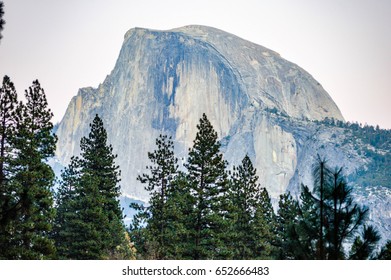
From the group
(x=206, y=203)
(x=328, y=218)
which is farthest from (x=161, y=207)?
(x=328, y=218)

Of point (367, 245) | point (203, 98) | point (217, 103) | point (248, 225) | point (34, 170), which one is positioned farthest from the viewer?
point (217, 103)

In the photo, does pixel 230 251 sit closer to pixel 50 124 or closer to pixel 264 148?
pixel 50 124

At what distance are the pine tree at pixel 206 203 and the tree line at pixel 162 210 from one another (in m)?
0.04

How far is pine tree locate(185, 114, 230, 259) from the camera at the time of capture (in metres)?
25.5

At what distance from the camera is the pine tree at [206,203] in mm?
25484

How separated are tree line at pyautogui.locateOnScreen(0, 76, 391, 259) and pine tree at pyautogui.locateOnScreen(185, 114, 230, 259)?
42 millimetres

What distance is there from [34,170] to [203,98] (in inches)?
2506

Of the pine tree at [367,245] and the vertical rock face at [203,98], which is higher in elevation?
the vertical rock face at [203,98]

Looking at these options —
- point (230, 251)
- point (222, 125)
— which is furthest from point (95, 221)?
point (222, 125)

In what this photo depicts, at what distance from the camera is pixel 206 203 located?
26047 mm

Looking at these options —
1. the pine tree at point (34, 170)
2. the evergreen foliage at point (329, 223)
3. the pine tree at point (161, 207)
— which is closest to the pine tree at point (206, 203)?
the pine tree at point (161, 207)

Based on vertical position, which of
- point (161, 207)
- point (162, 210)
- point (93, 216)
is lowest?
point (93, 216)

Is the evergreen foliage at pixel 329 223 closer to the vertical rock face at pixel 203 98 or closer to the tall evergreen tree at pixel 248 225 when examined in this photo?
the tall evergreen tree at pixel 248 225

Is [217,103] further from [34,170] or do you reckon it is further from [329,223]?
[329,223]
